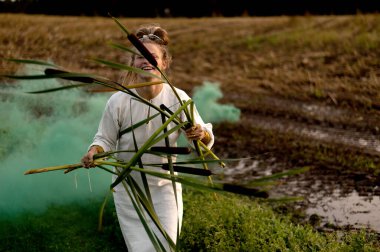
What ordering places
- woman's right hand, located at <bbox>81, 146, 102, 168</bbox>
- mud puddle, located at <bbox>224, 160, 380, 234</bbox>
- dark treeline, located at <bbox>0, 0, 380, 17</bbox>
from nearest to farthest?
woman's right hand, located at <bbox>81, 146, 102, 168</bbox> < mud puddle, located at <bbox>224, 160, 380, 234</bbox> < dark treeline, located at <bbox>0, 0, 380, 17</bbox>

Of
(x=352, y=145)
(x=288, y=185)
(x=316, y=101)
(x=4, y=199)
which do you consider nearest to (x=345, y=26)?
(x=316, y=101)

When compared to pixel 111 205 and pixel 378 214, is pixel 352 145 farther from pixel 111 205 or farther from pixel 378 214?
pixel 111 205

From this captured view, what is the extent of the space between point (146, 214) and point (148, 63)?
2.69ft

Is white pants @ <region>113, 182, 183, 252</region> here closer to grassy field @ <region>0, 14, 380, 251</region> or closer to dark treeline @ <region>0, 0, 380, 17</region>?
grassy field @ <region>0, 14, 380, 251</region>

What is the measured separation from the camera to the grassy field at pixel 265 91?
4328mm

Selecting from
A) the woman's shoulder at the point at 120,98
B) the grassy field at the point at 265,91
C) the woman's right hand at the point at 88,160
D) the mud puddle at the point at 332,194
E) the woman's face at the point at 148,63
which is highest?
the woman's face at the point at 148,63

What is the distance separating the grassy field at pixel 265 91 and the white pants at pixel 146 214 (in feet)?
1.86

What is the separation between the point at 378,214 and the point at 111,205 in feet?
7.17

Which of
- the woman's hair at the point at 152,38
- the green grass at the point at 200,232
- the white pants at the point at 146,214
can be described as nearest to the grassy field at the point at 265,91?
the green grass at the point at 200,232

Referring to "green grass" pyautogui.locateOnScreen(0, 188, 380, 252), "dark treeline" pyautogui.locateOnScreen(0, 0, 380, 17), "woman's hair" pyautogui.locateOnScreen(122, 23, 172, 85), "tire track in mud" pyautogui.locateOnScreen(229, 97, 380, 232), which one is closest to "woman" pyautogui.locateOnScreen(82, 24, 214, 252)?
"woman's hair" pyautogui.locateOnScreen(122, 23, 172, 85)

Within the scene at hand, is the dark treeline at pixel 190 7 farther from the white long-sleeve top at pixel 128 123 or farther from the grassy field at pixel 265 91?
the white long-sleeve top at pixel 128 123

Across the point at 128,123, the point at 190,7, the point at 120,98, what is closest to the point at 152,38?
the point at 120,98

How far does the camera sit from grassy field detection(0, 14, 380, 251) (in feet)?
14.2

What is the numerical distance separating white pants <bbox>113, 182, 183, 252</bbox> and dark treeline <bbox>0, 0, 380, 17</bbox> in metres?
14.5
